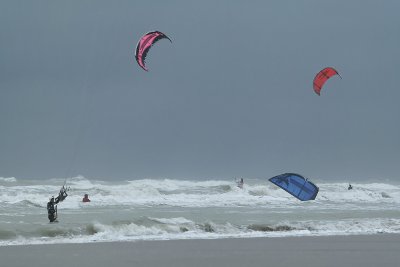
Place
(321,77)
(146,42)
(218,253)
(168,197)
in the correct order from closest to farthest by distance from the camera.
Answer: (218,253), (146,42), (321,77), (168,197)

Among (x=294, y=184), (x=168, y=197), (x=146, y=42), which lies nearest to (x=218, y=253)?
(x=294, y=184)

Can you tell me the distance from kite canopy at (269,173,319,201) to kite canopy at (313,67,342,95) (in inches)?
138

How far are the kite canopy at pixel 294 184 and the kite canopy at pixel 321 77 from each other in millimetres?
3514

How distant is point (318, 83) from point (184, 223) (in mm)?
6935

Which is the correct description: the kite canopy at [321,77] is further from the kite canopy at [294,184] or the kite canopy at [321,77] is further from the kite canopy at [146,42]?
the kite canopy at [146,42]

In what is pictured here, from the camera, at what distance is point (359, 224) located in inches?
658

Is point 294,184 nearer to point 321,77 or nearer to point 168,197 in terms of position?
point 321,77

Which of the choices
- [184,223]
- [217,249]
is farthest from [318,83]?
[217,249]

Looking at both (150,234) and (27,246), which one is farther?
(150,234)

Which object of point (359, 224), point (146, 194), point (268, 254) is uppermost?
point (146, 194)

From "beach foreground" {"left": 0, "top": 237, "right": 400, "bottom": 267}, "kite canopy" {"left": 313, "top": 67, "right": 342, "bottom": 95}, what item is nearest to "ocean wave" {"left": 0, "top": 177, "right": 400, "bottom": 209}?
"kite canopy" {"left": 313, "top": 67, "right": 342, "bottom": 95}

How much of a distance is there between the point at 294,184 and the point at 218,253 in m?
7.05

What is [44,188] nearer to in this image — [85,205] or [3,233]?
[85,205]

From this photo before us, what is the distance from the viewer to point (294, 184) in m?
17.3
